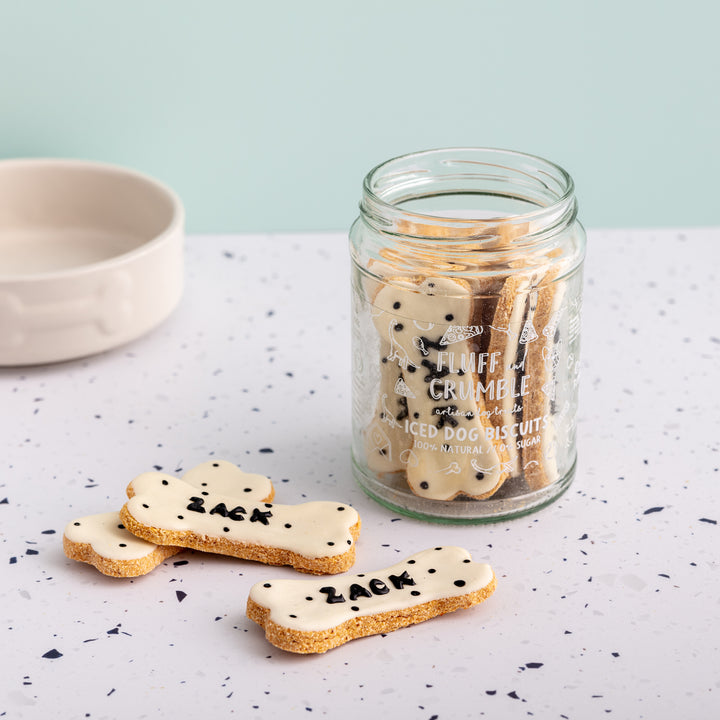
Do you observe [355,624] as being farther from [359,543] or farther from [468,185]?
[468,185]

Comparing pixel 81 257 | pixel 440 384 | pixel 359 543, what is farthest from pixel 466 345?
pixel 81 257

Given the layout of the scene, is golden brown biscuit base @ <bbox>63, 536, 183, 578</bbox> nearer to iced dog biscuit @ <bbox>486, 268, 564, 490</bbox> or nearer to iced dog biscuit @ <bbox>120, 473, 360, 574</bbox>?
iced dog biscuit @ <bbox>120, 473, 360, 574</bbox>

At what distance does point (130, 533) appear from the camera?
643 mm

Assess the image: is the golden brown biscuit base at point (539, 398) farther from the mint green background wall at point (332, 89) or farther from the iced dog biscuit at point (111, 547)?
the mint green background wall at point (332, 89)

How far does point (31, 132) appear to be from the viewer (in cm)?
108

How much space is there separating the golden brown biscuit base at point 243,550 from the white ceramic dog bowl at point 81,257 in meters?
0.27

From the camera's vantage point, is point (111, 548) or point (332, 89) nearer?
point (111, 548)

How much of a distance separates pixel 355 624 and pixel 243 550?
0.10 metres

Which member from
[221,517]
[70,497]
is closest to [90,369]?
[70,497]

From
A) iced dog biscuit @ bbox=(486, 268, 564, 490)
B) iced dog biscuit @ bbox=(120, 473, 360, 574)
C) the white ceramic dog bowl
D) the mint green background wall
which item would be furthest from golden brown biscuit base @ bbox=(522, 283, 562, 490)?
the mint green background wall

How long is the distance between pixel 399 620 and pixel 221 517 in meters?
0.13

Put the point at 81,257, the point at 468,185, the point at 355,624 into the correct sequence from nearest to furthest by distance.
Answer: the point at 355,624
the point at 468,185
the point at 81,257

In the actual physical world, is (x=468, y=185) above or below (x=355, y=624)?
above

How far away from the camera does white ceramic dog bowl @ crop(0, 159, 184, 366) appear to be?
841 mm
